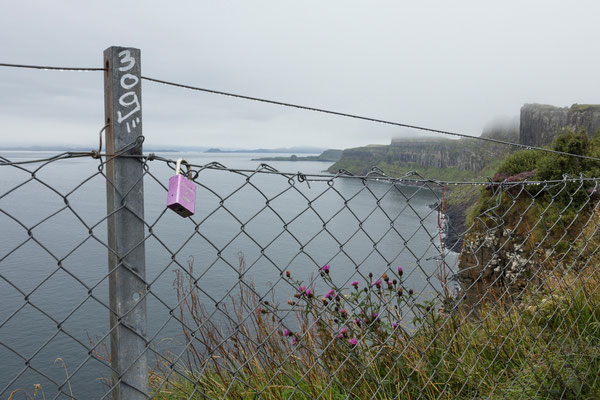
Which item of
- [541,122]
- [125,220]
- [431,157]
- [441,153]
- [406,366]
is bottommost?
[431,157]

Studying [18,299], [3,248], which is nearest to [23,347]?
[18,299]

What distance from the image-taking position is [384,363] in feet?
8.67

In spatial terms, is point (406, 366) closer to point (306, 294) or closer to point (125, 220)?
point (306, 294)

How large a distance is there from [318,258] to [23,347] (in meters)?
10.7

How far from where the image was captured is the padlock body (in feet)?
3.84

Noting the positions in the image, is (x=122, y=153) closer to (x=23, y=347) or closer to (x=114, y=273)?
(x=114, y=273)

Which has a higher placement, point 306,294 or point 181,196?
point 181,196

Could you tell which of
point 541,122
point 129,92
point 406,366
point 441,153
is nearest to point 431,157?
point 441,153

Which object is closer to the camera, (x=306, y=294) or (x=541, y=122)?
(x=306, y=294)

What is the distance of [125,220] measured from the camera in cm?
135

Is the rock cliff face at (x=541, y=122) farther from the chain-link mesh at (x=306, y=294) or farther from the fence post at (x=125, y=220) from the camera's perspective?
the fence post at (x=125, y=220)

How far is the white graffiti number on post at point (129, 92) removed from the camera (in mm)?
1303

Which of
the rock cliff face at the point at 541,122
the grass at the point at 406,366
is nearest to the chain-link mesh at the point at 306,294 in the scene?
the grass at the point at 406,366

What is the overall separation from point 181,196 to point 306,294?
6.25ft
